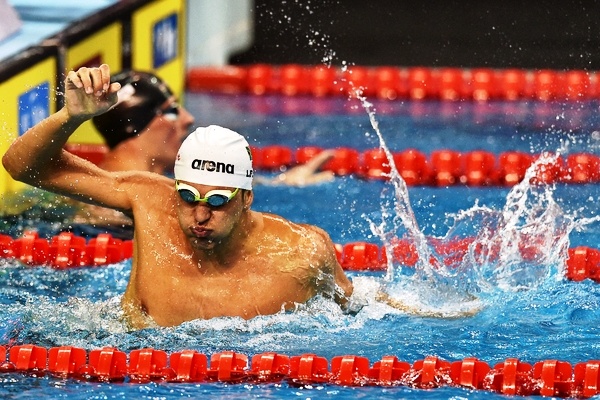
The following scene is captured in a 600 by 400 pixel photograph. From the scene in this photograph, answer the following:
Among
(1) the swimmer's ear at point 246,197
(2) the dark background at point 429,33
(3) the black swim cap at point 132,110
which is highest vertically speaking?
(2) the dark background at point 429,33

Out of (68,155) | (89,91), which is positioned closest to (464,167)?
(68,155)

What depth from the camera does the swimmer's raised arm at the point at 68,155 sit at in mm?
3164

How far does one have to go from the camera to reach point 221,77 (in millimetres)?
8391

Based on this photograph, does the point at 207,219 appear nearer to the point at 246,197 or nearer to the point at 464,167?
the point at 246,197

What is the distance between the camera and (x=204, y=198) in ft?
11.1

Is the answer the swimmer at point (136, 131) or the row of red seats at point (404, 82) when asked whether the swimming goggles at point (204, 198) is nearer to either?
the swimmer at point (136, 131)

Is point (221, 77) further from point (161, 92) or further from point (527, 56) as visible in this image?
point (161, 92)

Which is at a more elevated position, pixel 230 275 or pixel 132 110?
pixel 132 110

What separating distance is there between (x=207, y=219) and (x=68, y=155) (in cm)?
47

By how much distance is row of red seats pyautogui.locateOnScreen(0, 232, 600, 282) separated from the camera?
471cm

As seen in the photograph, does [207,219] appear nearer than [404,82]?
Yes

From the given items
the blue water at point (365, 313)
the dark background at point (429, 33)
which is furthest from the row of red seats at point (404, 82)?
the blue water at point (365, 313)

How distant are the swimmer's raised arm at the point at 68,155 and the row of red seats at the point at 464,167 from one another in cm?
263

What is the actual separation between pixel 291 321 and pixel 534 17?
6.47 meters
